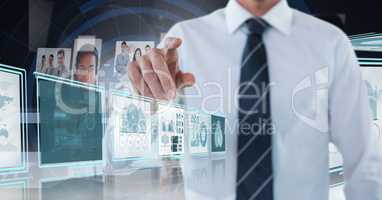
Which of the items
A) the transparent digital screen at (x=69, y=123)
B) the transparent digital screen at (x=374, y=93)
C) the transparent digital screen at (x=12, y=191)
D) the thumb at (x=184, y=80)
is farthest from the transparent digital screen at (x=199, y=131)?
the transparent digital screen at (x=12, y=191)

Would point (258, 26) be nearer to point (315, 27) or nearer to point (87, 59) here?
point (315, 27)

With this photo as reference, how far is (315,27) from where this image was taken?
1.71 metres

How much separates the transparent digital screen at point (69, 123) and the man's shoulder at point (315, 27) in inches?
37.9

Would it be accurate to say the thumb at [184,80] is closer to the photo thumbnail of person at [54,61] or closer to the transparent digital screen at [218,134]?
the transparent digital screen at [218,134]

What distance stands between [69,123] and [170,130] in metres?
0.47

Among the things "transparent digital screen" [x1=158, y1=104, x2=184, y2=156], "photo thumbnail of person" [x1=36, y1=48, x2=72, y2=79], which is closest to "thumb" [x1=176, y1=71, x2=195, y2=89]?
"transparent digital screen" [x1=158, y1=104, x2=184, y2=156]

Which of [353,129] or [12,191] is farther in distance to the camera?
[12,191]

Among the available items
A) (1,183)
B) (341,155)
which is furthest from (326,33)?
(1,183)

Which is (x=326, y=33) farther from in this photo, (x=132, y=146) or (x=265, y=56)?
(x=132, y=146)

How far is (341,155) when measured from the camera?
1681 mm

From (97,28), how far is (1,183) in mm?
879

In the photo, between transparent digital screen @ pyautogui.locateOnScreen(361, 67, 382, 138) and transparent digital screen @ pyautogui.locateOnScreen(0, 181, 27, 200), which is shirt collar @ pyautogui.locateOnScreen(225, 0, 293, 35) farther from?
transparent digital screen @ pyautogui.locateOnScreen(0, 181, 27, 200)

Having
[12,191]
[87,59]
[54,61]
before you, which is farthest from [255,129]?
[12,191]

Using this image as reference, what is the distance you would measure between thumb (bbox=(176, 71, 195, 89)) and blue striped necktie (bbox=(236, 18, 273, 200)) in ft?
0.73
